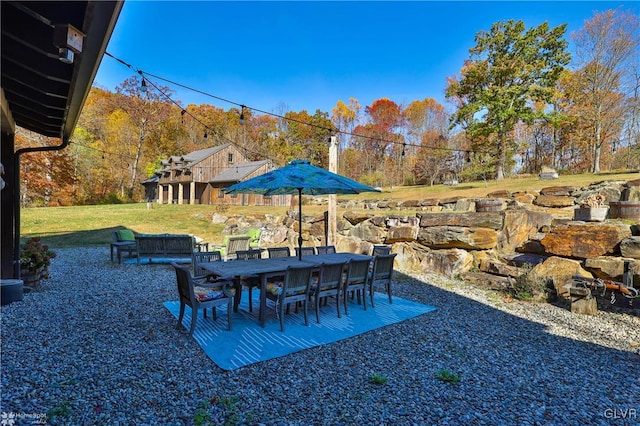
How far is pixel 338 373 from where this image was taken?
3.08 metres

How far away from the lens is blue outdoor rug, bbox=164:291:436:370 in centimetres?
345

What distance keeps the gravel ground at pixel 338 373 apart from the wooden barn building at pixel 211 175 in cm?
2225

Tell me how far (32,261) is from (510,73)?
22.0 m

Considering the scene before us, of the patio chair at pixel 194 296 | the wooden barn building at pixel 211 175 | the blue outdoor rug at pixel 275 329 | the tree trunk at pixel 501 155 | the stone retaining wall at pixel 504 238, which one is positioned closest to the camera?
the blue outdoor rug at pixel 275 329

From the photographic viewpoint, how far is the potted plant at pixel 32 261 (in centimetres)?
543

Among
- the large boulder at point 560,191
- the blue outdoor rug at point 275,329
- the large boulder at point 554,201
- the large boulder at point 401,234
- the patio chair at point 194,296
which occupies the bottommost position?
the blue outdoor rug at point 275,329

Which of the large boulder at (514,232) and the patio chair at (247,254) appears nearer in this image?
the patio chair at (247,254)

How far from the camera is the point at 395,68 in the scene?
2433 centimetres

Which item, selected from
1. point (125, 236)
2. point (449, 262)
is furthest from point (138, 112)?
point (449, 262)

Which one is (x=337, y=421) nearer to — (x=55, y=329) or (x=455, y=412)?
(x=455, y=412)

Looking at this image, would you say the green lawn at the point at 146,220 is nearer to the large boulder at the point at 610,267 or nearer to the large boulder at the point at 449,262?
the large boulder at the point at 449,262

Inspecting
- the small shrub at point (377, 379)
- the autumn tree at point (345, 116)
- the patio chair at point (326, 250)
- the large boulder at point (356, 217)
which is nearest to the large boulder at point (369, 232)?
the large boulder at point (356, 217)

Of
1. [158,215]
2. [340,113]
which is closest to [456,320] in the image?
[158,215]

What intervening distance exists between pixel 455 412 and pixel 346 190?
10.0ft
